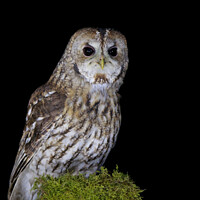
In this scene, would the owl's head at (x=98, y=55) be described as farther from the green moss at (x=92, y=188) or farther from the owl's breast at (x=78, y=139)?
the green moss at (x=92, y=188)

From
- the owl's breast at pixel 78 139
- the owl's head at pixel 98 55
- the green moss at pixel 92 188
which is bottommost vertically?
the green moss at pixel 92 188

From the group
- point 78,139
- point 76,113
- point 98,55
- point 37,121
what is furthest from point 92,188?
point 98,55

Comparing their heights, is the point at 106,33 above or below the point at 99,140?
above

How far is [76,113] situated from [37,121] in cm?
32

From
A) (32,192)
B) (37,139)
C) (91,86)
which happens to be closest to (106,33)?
(91,86)

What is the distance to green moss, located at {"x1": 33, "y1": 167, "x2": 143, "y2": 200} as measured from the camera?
97.3 inches

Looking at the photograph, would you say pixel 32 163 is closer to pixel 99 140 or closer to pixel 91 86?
pixel 99 140

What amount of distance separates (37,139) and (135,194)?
2.80 feet

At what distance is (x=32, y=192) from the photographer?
2943 millimetres

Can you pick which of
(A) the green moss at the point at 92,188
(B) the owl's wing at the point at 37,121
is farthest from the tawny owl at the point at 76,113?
(A) the green moss at the point at 92,188

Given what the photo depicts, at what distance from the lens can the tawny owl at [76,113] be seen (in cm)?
282

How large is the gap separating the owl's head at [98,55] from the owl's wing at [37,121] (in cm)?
27

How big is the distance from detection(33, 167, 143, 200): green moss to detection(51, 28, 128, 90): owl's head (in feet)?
2.29

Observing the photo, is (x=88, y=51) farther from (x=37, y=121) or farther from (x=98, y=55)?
(x=37, y=121)
